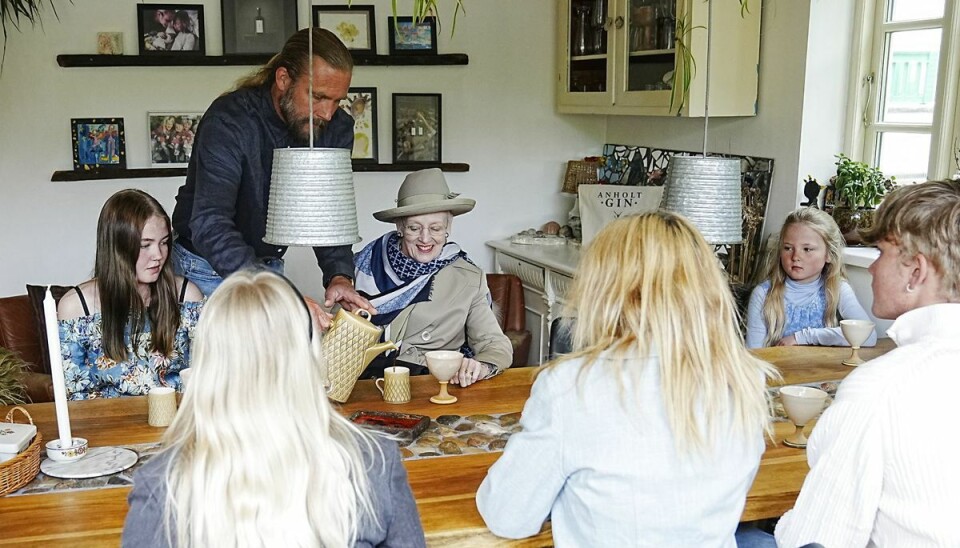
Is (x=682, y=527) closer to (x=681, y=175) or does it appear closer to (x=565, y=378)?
(x=565, y=378)

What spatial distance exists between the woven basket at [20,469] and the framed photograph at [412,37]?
10.9ft

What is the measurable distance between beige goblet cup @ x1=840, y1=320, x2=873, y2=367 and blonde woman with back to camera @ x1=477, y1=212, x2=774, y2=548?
4.08ft

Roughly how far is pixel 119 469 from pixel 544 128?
368 cm

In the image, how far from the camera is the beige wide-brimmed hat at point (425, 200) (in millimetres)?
3061

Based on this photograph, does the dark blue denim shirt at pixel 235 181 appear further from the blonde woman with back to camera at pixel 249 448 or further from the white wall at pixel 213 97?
the white wall at pixel 213 97

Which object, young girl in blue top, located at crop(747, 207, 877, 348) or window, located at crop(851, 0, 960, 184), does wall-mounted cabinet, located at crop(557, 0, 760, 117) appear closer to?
window, located at crop(851, 0, 960, 184)

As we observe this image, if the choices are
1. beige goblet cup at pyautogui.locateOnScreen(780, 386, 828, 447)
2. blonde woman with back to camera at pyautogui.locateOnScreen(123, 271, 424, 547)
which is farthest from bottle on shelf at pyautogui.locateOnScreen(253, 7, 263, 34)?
blonde woman with back to camera at pyautogui.locateOnScreen(123, 271, 424, 547)

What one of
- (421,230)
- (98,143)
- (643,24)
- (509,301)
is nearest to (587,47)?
(643,24)

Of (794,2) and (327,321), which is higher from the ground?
(794,2)

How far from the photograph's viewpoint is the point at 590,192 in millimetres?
4660

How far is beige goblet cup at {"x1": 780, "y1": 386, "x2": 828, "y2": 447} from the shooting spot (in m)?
2.09

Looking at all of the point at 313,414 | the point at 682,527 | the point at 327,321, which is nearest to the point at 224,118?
the point at 327,321

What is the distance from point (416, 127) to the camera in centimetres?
496

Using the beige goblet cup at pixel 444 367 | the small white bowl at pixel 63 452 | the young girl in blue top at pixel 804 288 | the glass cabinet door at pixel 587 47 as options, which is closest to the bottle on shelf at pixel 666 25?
the glass cabinet door at pixel 587 47
